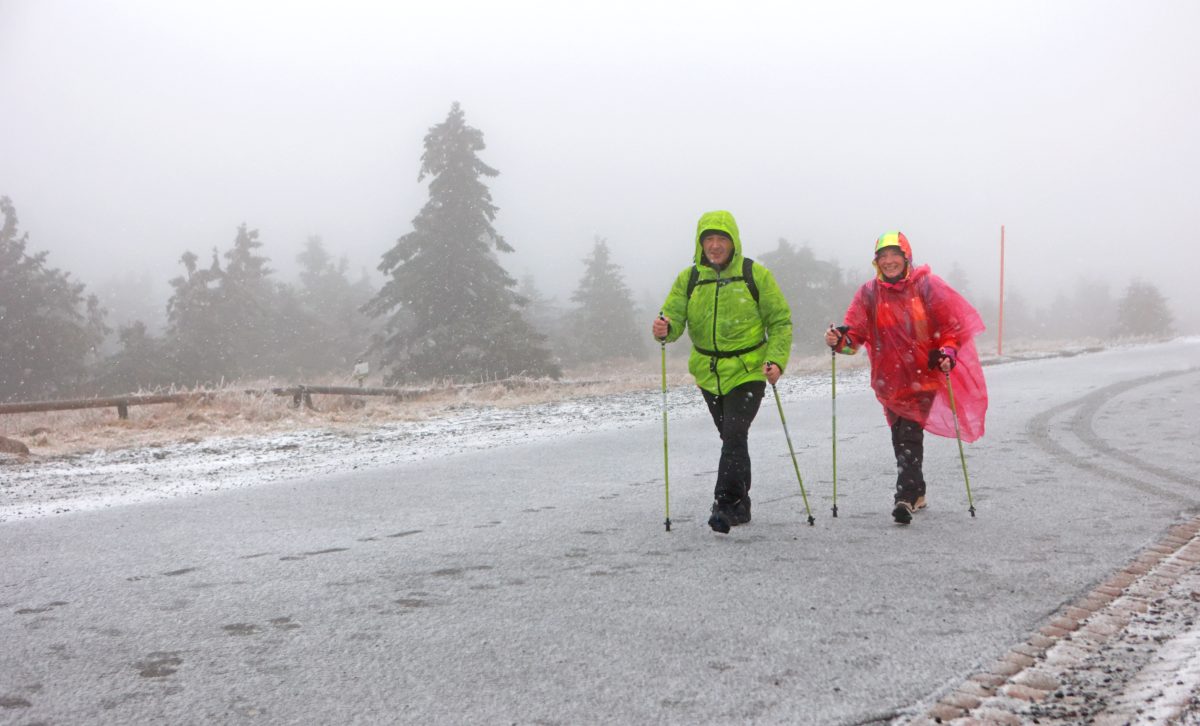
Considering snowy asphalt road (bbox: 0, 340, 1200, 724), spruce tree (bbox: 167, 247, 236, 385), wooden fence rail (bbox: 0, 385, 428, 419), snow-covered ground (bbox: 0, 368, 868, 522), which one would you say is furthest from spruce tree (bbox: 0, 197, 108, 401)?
snowy asphalt road (bbox: 0, 340, 1200, 724)

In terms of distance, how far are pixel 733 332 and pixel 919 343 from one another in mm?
1475

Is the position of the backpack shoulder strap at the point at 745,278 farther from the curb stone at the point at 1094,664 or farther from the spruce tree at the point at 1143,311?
the spruce tree at the point at 1143,311

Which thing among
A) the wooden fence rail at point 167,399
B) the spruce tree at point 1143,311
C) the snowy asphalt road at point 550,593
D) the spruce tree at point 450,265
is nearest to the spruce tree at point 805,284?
the spruce tree at point 1143,311

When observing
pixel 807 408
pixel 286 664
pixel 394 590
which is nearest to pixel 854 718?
pixel 286 664

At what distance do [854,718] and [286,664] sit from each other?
6.39 ft

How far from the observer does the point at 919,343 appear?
598 cm

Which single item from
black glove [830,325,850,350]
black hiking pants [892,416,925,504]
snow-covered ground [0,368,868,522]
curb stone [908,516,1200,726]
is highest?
black glove [830,325,850,350]

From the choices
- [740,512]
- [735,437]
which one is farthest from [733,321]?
[740,512]

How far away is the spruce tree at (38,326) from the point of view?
31531 millimetres

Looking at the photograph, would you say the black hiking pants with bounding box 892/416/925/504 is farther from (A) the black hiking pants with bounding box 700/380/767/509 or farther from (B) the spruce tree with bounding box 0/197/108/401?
(B) the spruce tree with bounding box 0/197/108/401

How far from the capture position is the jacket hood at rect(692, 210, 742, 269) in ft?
17.8

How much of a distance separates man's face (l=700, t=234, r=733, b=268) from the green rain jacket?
0.04 meters

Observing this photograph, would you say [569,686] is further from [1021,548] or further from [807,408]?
[807,408]

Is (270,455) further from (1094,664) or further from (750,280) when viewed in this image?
(1094,664)
